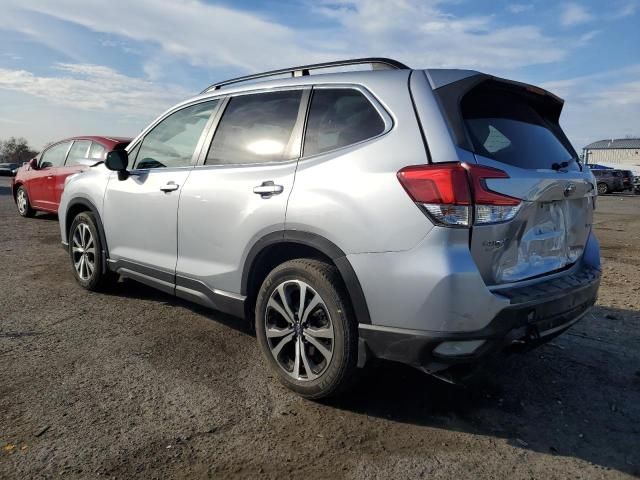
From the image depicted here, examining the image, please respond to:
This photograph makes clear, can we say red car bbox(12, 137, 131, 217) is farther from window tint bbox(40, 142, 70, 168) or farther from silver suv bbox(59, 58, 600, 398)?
silver suv bbox(59, 58, 600, 398)

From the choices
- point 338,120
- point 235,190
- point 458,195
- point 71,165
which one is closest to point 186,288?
point 235,190

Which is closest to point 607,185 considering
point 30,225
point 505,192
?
point 30,225

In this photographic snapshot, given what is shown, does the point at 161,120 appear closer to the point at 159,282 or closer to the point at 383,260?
the point at 159,282

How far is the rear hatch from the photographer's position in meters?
2.55

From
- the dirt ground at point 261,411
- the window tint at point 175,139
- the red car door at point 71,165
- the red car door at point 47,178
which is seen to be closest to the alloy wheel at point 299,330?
the dirt ground at point 261,411

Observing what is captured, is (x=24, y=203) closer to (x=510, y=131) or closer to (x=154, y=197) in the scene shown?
(x=154, y=197)

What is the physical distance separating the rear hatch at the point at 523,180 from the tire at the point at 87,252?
3.68 metres

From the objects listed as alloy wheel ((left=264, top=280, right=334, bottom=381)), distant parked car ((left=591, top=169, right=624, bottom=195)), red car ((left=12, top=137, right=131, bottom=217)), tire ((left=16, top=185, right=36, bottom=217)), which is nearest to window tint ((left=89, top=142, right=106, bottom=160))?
red car ((left=12, top=137, right=131, bottom=217))

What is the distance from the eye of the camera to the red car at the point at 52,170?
8812mm

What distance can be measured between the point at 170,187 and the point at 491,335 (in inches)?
103

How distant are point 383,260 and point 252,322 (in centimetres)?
142

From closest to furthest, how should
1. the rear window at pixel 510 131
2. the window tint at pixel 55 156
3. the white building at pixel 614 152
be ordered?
the rear window at pixel 510 131
the window tint at pixel 55 156
the white building at pixel 614 152

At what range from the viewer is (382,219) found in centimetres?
260

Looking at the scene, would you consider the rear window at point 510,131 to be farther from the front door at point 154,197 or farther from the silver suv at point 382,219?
the front door at point 154,197
